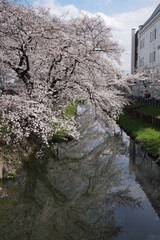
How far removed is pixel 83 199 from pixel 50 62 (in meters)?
8.09

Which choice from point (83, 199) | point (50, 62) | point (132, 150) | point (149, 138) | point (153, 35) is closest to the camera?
point (83, 199)

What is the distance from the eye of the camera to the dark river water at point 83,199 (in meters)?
9.11

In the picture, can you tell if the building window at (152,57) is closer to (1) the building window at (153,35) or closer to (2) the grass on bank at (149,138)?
(1) the building window at (153,35)

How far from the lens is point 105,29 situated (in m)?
17.1

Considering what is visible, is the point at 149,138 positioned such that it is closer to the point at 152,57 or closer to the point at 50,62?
the point at 50,62

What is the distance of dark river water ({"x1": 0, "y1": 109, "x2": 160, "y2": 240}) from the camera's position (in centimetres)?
911

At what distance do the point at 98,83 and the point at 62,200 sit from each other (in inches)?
319

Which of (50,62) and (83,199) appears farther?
(50,62)

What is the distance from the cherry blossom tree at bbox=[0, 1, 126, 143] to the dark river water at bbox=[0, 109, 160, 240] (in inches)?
83.3

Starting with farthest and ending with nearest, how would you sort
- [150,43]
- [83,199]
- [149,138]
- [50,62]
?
[150,43], [149,138], [50,62], [83,199]

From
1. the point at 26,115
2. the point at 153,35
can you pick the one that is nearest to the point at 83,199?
the point at 26,115

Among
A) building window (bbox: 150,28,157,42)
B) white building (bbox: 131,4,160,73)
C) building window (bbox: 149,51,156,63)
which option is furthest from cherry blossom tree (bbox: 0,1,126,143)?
building window (bbox: 150,28,157,42)

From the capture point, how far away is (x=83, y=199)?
1167cm

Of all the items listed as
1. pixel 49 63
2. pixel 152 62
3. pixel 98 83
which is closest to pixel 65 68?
pixel 49 63
